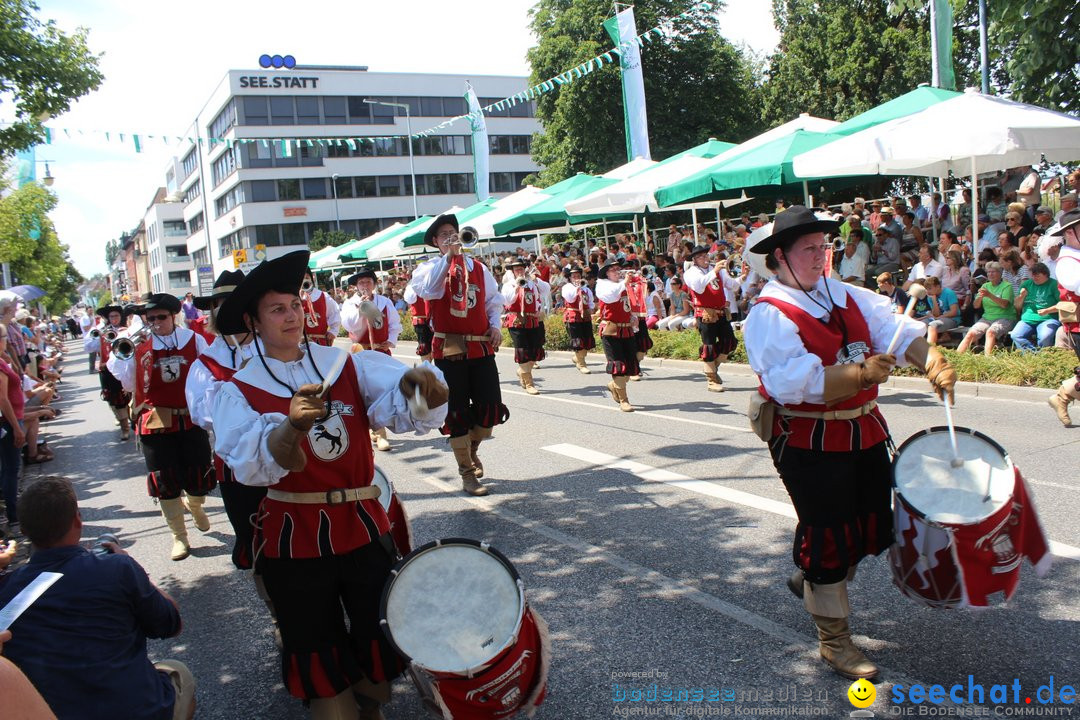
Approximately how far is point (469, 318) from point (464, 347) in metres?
0.26

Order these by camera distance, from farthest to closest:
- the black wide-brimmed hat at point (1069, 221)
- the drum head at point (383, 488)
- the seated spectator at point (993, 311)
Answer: the seated spectator at point (993, 311)
the black wide-brimmed hat at point (1069, 221)
the drum head at point (383, 488)

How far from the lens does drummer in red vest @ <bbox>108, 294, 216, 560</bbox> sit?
6.43 meters

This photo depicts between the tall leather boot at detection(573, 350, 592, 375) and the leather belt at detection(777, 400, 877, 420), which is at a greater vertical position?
the leather belt at detection(777, 400, 877, 420)

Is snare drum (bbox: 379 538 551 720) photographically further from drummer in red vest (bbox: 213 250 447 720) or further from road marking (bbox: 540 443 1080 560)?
road marking (bbox: 540 443 1080 560)

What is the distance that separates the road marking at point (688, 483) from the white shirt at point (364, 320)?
2643mm

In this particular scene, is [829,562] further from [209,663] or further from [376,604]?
[209,663]

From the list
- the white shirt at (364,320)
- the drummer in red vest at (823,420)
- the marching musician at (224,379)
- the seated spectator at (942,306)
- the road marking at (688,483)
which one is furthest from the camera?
the seated spectator at (942,306)

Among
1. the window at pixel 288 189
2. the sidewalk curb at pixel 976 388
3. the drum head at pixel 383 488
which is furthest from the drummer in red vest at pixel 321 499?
the window at pixel 288 189

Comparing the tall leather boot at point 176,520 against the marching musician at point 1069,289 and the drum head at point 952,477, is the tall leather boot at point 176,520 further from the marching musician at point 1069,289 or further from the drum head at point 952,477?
the marching musician at point 1069,289

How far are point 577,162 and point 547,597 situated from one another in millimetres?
35734

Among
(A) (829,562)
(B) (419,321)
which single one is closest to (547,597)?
(A) (829,562)

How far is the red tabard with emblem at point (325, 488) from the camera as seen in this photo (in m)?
3.07

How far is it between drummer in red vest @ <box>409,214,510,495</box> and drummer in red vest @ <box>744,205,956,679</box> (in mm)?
3833

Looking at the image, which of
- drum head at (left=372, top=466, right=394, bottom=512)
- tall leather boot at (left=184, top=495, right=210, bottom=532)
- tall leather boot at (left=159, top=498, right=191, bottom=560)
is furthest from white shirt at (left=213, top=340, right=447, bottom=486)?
tall leather boot at (left=184, top=495, right=210, bottom=532)
